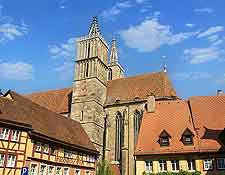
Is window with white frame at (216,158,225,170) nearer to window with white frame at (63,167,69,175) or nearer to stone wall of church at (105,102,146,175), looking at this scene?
window with white frame at (63,167,69,175)

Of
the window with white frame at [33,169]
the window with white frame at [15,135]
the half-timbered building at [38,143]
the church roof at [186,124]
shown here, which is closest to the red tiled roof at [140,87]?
the church roof at [186,124]

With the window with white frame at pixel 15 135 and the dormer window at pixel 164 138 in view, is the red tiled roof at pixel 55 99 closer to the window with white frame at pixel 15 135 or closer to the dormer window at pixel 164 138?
the dormer window at pixel 164 138

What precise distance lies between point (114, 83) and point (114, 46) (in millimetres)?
22009

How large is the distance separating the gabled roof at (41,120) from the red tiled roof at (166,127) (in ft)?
23.2

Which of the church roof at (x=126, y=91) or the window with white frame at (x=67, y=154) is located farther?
the church roof at (x=126, y=91)

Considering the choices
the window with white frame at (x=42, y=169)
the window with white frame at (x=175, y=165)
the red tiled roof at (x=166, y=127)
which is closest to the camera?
the window with white frame at (x=42, y=169)

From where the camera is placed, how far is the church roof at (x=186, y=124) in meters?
25.7

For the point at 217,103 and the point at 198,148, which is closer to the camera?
the point at 198,148

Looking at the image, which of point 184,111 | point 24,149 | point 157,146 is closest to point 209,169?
point 157,146

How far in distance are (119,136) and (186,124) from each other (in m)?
15.6

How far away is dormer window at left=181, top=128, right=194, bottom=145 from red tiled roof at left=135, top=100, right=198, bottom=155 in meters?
0.35

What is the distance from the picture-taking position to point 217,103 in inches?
1148

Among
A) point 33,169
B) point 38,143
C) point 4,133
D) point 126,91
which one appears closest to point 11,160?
point 4,133

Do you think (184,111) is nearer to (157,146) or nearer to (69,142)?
(157,146)
